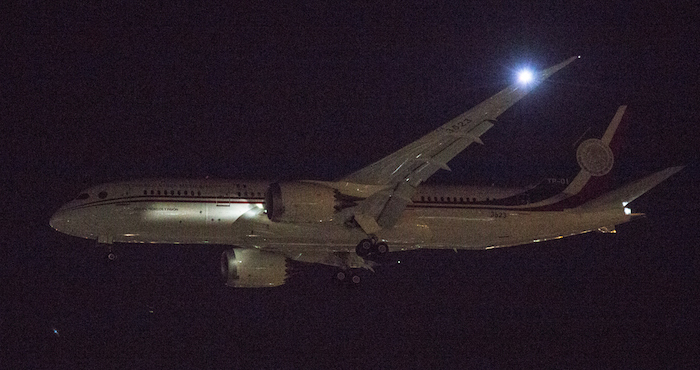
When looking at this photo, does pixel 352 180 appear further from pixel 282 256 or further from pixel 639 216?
pixel 639 216

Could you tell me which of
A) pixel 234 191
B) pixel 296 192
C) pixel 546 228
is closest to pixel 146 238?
pixel 234 191

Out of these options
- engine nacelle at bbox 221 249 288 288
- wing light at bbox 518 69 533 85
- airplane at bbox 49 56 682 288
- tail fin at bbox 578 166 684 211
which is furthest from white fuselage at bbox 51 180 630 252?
wing light at bbox 518 69 533 85

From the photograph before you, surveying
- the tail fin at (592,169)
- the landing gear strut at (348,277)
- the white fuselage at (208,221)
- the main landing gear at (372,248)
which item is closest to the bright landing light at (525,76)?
the white fuselage at (208,221)

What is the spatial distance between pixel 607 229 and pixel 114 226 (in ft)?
62.7

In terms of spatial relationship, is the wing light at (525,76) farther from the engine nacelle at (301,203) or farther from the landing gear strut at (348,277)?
the landing gear strut at (348,277)

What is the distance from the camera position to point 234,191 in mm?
36906

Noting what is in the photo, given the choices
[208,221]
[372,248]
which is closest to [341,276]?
[372,248]

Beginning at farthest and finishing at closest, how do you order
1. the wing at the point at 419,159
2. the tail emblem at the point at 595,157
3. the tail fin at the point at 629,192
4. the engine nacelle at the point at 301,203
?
the tail emblem at the point at 595,157 → the tail fin at the point at 629,192 → the engine nacelle at the point at 301,203 → the wing at the point at 419,159

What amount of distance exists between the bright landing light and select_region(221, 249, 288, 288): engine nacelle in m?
14.4

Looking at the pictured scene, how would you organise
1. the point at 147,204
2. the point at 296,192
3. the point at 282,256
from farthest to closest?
the point at 282,256 < the point at 147,204 < the point at 296,192

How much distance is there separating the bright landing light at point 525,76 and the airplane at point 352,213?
7.53ft

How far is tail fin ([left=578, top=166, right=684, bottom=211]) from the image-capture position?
39469 mm

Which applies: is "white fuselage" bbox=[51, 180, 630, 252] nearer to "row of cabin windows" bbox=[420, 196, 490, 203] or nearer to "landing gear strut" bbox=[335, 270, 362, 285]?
"row of cabin windows" bbox=[420, 196, 490, 203]

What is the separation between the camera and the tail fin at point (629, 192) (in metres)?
39.5
